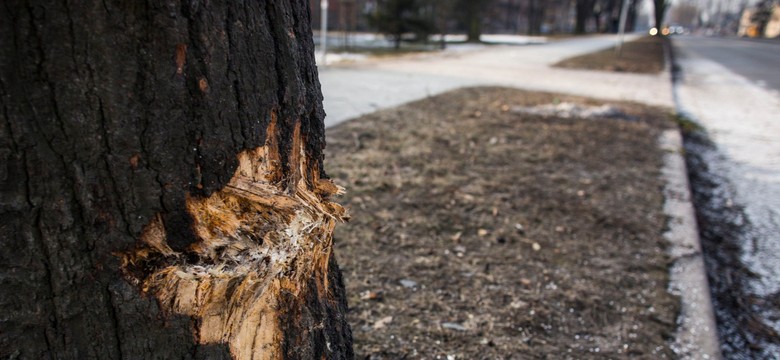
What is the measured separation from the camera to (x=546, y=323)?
2.07 metres

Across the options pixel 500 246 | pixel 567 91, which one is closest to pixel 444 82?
pixel 567 91

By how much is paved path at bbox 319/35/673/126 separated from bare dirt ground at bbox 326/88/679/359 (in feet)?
5.31

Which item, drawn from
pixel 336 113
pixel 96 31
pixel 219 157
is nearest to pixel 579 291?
pixel 219 157

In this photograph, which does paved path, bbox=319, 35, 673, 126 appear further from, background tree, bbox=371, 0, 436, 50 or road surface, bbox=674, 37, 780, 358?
background tree, bbox=371, 0, 436, 50

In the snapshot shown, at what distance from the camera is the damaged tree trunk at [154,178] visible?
31.1 inches

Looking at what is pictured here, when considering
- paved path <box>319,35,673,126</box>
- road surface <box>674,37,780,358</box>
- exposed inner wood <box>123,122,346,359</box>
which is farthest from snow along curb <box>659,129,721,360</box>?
paved path <box>319,35,673,126</box>

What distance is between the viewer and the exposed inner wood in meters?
0.94

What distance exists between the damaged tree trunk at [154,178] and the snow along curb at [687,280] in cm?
169

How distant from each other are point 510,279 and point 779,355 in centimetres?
118

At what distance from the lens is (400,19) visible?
17484 millimetres

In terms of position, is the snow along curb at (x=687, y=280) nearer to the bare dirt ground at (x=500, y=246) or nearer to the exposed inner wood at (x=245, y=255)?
the bare dirt ground at (x=500, y=246)

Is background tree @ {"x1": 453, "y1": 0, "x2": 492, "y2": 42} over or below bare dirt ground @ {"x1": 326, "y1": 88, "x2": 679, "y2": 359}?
over

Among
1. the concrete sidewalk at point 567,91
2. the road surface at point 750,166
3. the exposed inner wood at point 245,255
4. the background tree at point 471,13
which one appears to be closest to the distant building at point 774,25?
the background tree at point 471,13

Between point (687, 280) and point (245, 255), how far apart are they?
2.33 metres
